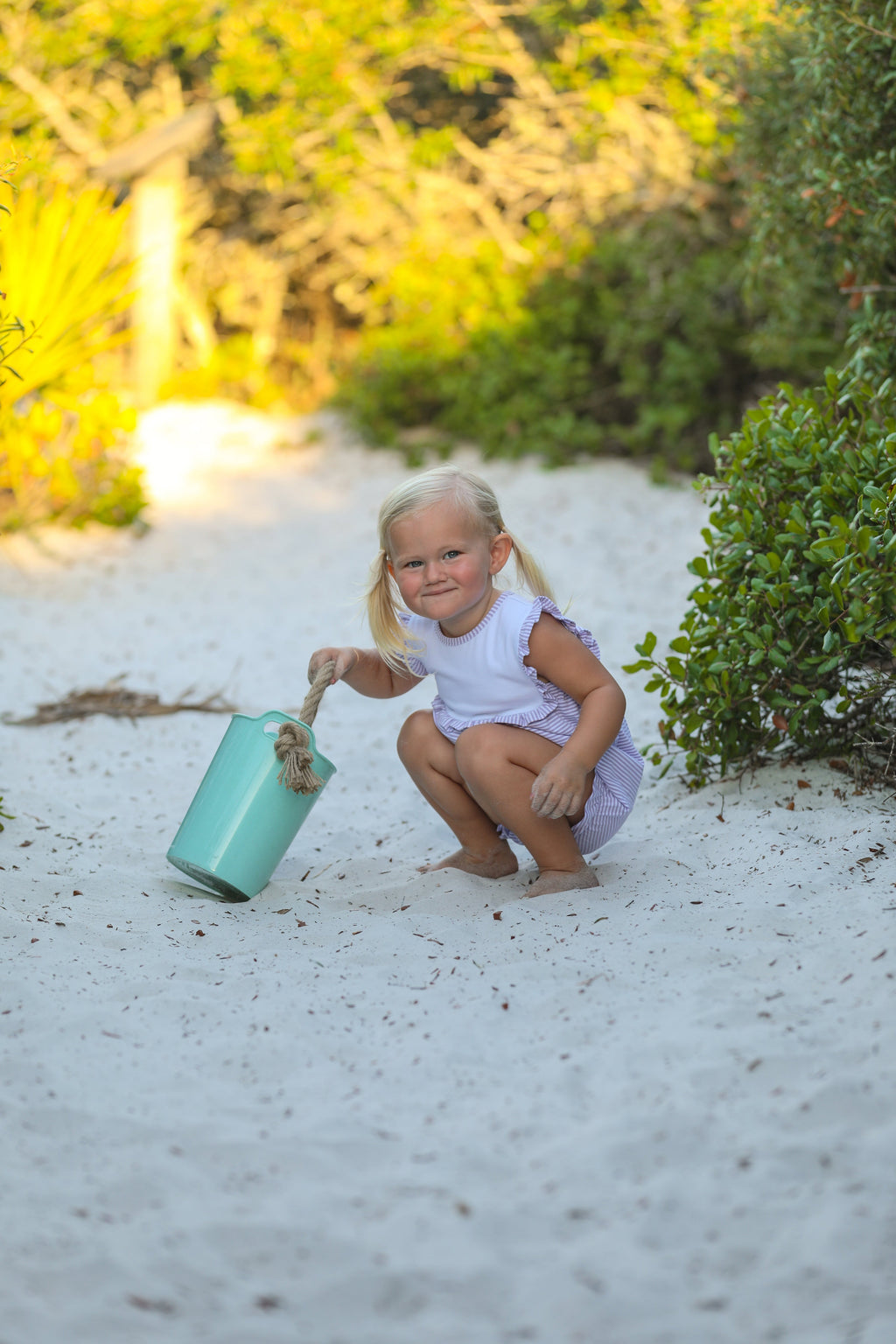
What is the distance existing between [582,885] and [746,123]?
3.29 meters

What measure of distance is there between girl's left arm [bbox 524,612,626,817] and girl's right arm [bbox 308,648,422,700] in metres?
0.35

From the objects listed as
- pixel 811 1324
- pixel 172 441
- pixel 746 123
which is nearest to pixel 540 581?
pixel 811 1324

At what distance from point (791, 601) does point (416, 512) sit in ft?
2.79

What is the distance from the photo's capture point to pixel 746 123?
422 cm

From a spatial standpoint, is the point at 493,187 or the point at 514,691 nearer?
the point at 514,691

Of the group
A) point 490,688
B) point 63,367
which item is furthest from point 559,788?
point 63,367

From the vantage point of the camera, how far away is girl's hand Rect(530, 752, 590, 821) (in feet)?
6.73

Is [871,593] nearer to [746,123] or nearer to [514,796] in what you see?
[514,796]

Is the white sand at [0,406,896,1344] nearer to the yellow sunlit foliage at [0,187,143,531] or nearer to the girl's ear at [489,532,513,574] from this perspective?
the girl's ear at [489,532,513,574]

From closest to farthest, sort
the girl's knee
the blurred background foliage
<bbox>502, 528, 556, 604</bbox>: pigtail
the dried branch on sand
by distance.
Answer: the girl's knee → <bbox>502, 528, 556, 604</bbox>: pigtail → the dried branch on sand → the blurred background foliage

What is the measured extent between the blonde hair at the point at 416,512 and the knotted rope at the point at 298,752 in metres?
0.18

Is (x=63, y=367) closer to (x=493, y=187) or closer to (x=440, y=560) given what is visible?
(x=440, y=560)

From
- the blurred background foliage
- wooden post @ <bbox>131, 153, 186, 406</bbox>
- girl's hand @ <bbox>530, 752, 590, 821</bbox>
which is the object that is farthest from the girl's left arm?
wooden post @ <bbox>131, 153, 186, 406</bbox>

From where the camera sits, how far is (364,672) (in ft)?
7.85
